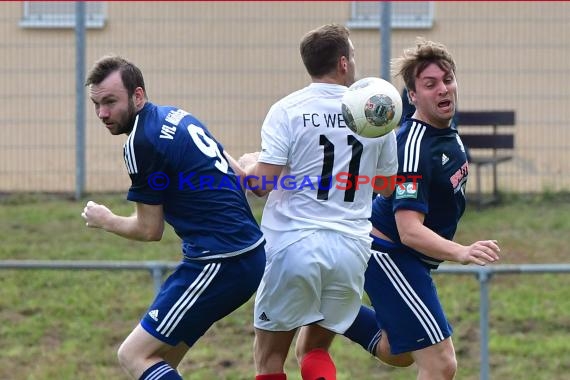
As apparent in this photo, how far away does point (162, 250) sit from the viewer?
10.8 m

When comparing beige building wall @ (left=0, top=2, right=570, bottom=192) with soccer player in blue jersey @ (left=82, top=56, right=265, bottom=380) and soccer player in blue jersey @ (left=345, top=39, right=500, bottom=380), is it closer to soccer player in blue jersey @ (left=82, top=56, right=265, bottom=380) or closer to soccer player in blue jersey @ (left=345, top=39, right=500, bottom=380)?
soccer player in blue jersey @ (left=345, top=39, right=500, bottom=380)

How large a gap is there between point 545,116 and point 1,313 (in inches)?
237

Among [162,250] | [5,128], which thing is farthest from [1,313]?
[5,128]

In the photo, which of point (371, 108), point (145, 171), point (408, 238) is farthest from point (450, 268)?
point (145, 171)

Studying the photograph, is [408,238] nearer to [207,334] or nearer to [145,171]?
[145,171]

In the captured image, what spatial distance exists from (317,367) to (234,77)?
21.5 ft

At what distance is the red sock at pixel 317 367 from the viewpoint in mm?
6371

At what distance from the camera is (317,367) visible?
6.39 m

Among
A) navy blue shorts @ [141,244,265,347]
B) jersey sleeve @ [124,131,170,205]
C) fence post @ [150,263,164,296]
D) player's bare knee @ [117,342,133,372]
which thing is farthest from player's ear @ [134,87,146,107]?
fence post @ [150,263,164,296]

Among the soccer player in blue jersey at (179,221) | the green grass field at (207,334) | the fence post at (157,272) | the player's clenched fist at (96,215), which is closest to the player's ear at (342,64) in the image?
the soccer player in blue jersey at (179,221)

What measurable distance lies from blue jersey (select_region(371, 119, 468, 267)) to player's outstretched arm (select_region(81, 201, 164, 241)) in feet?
4.08

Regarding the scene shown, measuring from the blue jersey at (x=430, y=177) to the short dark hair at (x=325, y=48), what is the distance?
58 centimetres

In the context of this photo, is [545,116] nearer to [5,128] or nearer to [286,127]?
[5,128]

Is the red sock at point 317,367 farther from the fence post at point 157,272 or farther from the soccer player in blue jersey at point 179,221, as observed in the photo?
the fence post at point 157,272
